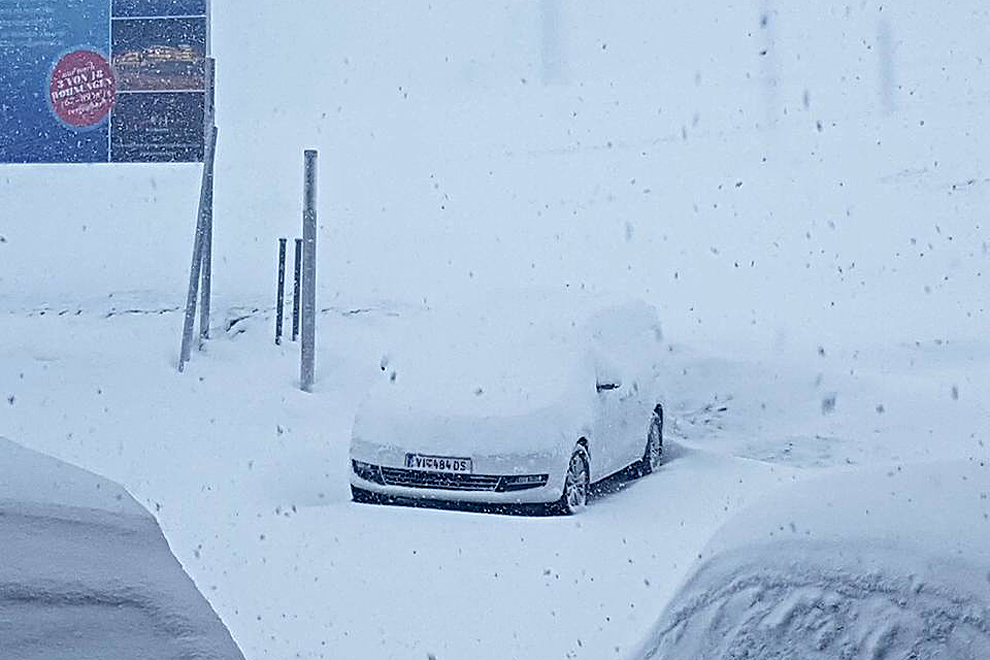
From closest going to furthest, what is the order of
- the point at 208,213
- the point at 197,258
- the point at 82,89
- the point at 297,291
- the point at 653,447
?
the point at 653,447 < the point at 197,258 < the point at 208,213 < the point at 82,89 < the point at 297,291

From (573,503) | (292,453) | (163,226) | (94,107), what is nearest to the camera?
(573,503)

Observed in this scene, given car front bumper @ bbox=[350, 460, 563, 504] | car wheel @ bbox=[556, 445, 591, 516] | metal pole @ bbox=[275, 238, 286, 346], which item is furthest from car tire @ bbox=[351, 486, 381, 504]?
metal pole @ bbox=[275, 238, 286, 346]

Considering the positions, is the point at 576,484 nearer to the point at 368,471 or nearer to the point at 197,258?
the point at 368,471

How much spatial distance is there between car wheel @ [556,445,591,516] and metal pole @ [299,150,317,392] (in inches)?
189

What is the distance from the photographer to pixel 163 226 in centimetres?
2389

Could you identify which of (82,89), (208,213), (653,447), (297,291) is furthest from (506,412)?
(82,89)

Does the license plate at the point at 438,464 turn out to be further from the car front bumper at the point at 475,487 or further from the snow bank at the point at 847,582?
the snow bank at the point at 847,582

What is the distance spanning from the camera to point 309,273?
41.0ft

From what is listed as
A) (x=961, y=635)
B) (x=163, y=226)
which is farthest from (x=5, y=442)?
(x=163, y=226)

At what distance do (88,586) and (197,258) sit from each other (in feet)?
38.4

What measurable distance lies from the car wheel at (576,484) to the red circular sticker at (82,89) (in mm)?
8446

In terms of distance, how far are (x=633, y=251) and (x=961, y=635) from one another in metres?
19.5

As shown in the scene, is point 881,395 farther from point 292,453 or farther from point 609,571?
point 609,571

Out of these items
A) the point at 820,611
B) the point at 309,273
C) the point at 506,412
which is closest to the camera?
the point at 820,611
